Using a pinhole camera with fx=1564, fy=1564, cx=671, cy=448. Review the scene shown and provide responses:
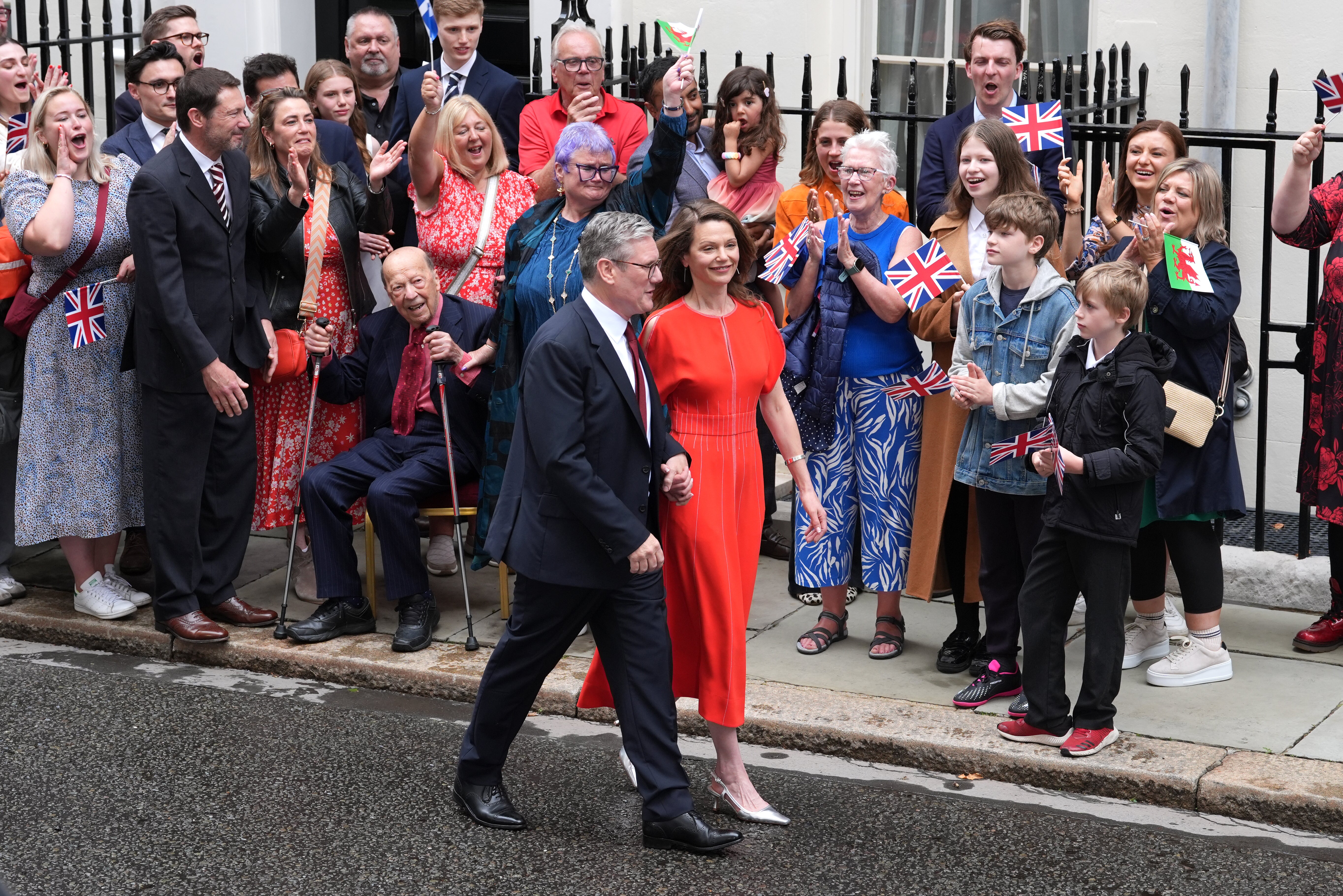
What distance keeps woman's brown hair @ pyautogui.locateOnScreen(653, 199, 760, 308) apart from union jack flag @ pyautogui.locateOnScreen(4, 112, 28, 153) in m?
3.42

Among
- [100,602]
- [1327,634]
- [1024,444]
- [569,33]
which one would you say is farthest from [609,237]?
[100,602]

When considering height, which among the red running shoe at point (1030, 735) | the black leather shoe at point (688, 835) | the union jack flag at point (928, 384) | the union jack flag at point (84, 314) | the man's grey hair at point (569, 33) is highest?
the man's grey hair at point (569, 33)

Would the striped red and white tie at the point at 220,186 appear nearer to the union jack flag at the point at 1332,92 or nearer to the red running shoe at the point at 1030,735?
the red running shoe at the point at 1030,735

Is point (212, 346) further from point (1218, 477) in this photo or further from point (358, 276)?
point (1218, 477)

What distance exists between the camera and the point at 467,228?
22.1 feet

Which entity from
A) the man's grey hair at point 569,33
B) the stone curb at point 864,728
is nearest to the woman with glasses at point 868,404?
the stone curb at point 864,728

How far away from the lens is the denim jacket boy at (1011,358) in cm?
540

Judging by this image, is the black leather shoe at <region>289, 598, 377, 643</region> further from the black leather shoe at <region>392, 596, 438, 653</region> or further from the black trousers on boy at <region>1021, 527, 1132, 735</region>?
the black trousers on boy at <region>1021, 527, 1132, 735</region>

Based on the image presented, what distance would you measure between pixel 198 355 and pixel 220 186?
0.72 metres

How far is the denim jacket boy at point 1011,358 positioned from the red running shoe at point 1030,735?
2.64ft

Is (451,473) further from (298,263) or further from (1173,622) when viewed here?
(1173,622)

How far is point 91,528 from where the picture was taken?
22.6 ft

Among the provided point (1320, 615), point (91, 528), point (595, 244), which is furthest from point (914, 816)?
point (91, 528)

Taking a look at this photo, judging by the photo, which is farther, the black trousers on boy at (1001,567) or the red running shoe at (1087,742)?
the black trousers on boy at (1001,567)
